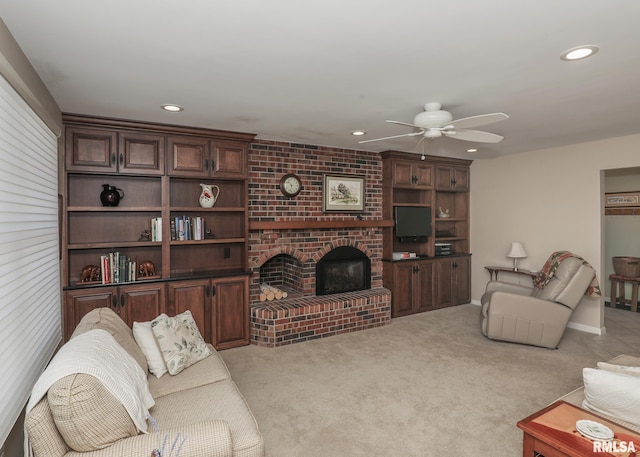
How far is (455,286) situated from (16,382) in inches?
213

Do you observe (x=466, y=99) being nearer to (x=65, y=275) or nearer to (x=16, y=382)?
(x=16, y=382)

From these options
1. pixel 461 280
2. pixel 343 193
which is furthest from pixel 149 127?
pixel 461 280

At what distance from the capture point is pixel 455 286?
5797mm

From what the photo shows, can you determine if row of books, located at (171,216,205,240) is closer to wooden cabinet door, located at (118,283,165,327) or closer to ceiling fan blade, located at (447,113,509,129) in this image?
wooden cabinet door, located at (118,283,165,327)

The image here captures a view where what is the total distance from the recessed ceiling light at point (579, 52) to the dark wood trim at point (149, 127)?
2898mm

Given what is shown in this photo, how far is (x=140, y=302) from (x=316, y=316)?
189 cm

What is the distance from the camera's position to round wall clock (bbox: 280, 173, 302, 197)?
445 cm

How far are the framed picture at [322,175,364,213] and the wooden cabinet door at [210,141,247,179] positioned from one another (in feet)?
3.84

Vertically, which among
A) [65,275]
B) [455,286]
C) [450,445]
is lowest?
[450,445]

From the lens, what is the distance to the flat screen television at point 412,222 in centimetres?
528

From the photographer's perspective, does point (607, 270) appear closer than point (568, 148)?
No

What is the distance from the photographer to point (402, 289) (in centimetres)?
522

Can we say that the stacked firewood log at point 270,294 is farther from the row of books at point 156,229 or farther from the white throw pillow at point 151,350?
the white throw pillow at point 151,350

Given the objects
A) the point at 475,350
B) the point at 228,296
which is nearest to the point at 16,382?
the point at 228,296
